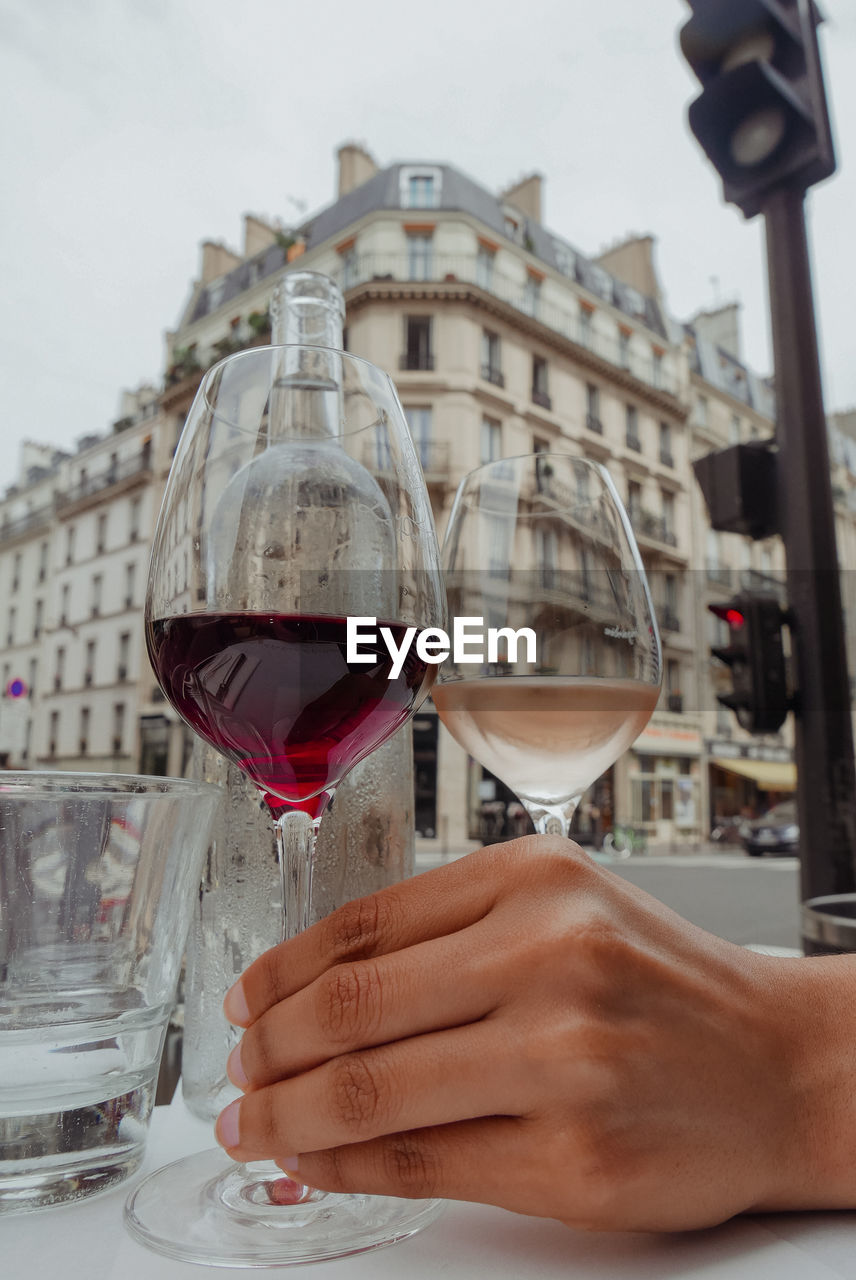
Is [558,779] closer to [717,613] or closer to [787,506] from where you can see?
[787,506]

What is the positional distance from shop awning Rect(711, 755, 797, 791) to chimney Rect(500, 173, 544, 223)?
779 centimetres

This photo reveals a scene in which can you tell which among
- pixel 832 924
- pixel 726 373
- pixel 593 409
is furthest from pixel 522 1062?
pixel 726 373

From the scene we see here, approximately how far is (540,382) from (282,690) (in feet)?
37.3

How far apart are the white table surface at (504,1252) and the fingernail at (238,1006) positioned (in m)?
0.07

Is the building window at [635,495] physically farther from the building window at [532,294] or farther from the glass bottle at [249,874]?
the glass bottle at [249,874]

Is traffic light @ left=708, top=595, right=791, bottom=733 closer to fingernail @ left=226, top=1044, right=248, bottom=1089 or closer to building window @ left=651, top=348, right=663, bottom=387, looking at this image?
fingernail @ left=226, top=1044, right=248, bottom=1089

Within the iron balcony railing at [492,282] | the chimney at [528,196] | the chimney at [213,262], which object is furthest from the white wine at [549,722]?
the chimney at [213,262]

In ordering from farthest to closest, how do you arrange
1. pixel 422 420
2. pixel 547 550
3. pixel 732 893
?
pixel 422 420, pixel 732 893, pixel 547 550

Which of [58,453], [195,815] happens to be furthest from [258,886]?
[58,453]

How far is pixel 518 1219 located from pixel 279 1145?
0.27 ft

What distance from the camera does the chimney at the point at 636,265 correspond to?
13133mm

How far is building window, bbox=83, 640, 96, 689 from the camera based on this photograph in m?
13.7

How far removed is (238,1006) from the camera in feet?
0.95

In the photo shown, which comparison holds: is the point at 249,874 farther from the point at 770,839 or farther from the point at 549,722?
the point at 770,839
